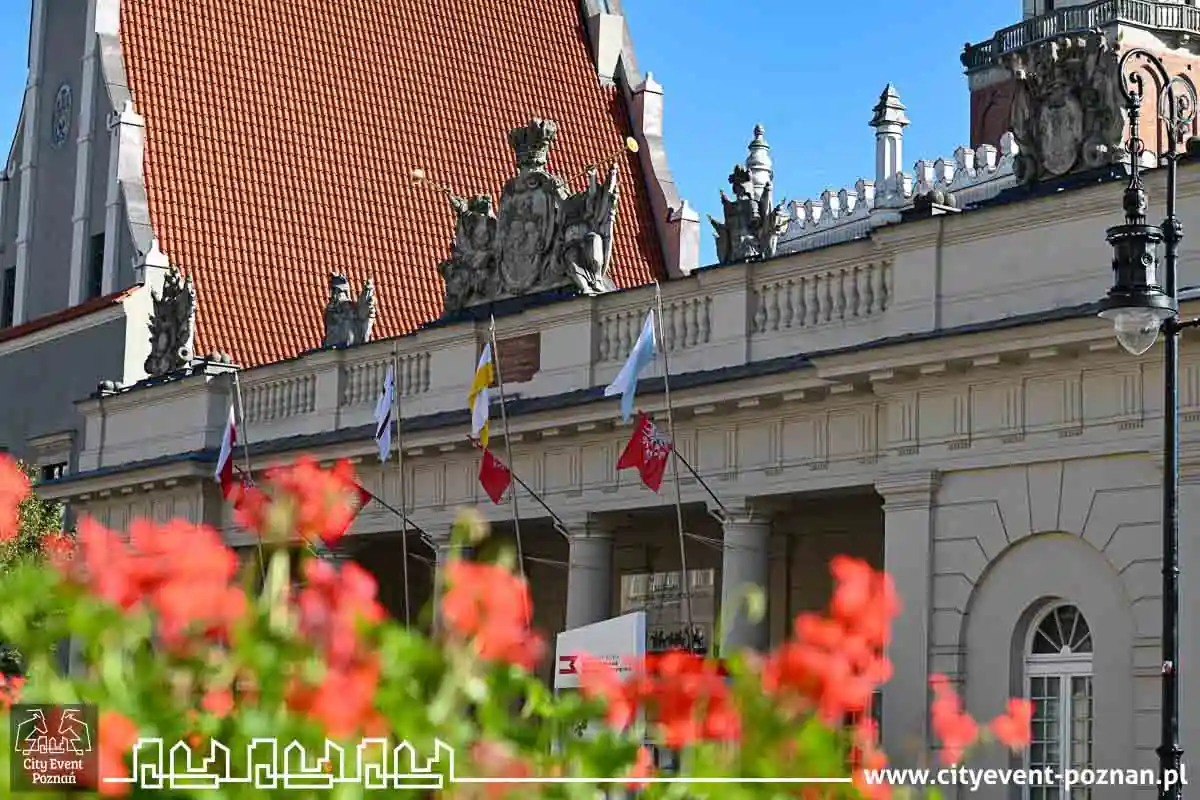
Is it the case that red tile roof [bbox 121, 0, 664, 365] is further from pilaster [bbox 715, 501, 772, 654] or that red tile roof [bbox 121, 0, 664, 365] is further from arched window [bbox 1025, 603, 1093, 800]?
arched window [bbox 1025, 603, 1093, 800]

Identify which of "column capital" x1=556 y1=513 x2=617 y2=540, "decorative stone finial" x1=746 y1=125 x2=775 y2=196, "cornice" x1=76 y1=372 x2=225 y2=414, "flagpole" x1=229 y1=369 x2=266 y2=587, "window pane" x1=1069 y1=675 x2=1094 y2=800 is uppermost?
"decorative stone finial" x1=746 y1=125 x2=775 y2=196

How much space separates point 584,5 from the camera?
52.2 metres

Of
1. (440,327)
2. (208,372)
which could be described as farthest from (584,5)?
(440,327)

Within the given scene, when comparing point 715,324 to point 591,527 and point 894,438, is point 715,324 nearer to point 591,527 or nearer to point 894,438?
point 591,527

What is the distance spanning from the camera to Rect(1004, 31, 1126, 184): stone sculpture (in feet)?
69.8

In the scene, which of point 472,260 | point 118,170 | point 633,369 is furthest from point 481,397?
point 118,170

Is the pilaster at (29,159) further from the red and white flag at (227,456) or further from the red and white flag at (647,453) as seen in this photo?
the red and white flag at (647,453)

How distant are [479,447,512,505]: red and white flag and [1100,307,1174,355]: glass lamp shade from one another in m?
11.3

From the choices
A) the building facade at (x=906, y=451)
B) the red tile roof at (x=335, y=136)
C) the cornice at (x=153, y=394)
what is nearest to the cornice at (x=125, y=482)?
the cornice at (x=153, y=394)

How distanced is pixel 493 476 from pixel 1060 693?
7.68 m

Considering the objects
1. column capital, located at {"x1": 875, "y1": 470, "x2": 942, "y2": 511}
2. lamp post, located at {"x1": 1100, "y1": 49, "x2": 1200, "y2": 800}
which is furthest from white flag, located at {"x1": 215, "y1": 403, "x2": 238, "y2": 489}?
lamp post, located at {"x1": 1100, "y1": 49, "x2": 1200, "y2": 800}

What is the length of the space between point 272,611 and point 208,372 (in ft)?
99.8

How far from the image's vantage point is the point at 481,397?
26.0 metres

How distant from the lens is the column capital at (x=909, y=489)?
2197 cm
